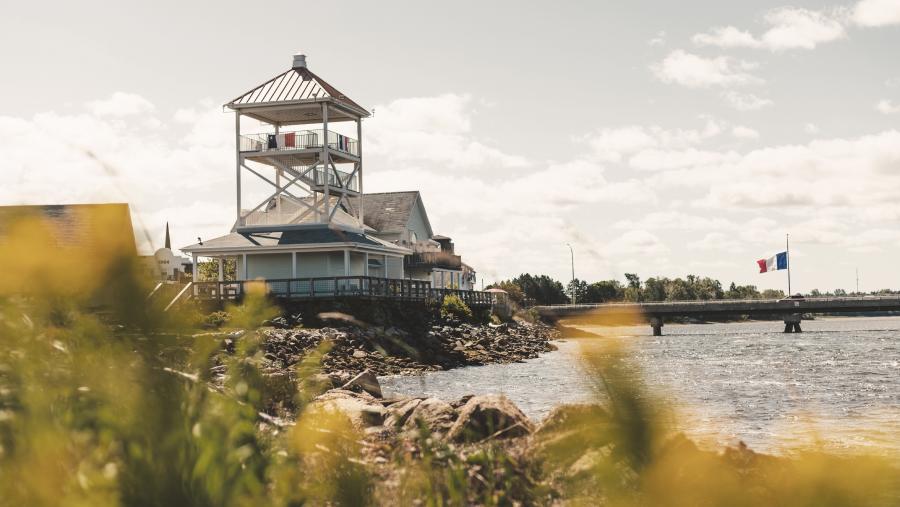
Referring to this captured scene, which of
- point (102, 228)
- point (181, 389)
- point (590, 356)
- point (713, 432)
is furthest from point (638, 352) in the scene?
point (713, 432)

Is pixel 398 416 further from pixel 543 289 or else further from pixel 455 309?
pixel 543 289

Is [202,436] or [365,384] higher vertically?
[202,436]

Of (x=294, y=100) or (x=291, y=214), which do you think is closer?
(x=294, y=100)

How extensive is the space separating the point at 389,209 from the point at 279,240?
60.2ft

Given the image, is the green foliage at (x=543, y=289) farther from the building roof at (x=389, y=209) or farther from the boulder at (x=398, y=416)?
the boulder at (x=398, y=416)

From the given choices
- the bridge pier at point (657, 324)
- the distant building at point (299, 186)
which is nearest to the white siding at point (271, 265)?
the distant building at point (299, 186)

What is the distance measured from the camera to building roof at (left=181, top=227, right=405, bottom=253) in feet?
151

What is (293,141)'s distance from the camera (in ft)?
153

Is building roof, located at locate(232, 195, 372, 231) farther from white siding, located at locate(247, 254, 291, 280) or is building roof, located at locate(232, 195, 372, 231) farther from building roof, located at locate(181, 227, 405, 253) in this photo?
white siding, located at locate(247, 254, 291, 280)

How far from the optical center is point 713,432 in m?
14.2

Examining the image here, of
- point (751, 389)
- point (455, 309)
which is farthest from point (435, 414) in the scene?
point (455, 309)

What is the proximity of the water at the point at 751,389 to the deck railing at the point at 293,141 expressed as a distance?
1491 centimetres

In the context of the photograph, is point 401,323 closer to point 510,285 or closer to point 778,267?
point 510,285

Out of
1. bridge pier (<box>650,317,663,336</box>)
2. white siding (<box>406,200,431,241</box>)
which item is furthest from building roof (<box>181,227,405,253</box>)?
bridge pier (<box>650,317,663,336</box>)
